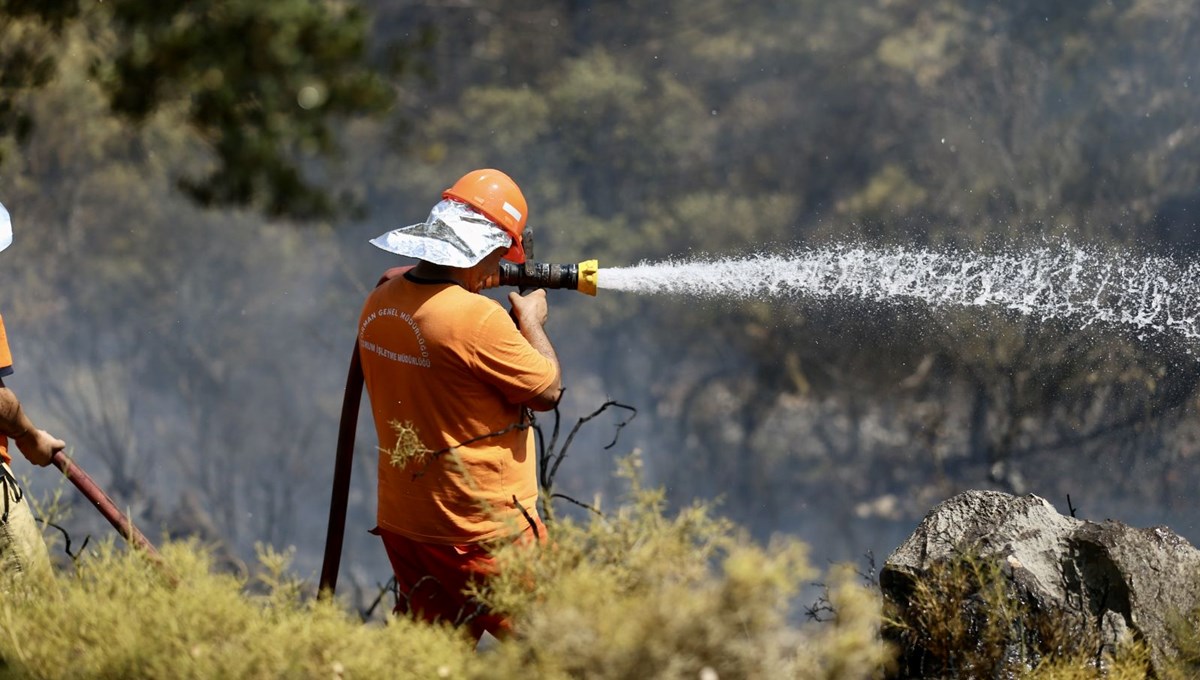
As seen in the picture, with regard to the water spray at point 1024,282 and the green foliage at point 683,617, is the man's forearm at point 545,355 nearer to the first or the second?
the green foliage at point 683,617

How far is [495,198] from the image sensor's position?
320 cm

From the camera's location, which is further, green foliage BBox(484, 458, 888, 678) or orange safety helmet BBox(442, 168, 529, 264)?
orange safety helmet BBox(442, 168, 529, 264)

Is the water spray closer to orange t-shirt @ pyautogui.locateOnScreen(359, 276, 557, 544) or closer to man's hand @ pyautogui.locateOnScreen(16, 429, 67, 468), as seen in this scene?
orange t-shirt @ pyautogui.locateOnScreen(359, 276, 557, 544)

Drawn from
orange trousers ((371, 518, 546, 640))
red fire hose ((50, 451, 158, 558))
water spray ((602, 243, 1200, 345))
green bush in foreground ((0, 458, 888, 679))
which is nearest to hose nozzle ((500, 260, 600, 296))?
orange trousers ((371, 518, 546, 640))

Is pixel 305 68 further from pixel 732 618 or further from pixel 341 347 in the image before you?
pixel 732 618

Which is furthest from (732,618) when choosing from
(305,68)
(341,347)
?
(341,347)

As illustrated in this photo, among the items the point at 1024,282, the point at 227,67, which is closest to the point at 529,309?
the point at 227,67

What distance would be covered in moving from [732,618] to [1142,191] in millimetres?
8936

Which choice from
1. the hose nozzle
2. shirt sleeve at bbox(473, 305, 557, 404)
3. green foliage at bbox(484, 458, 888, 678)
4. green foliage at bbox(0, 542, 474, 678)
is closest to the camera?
green foliage at bbox(484, 458, 888, 678)

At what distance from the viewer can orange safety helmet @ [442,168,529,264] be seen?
3.19 m

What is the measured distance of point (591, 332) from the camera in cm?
1192

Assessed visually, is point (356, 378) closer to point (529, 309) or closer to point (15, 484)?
point (529, 309)

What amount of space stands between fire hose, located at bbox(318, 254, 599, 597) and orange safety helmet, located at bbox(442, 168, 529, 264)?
114mm

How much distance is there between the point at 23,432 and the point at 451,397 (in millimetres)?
1074
